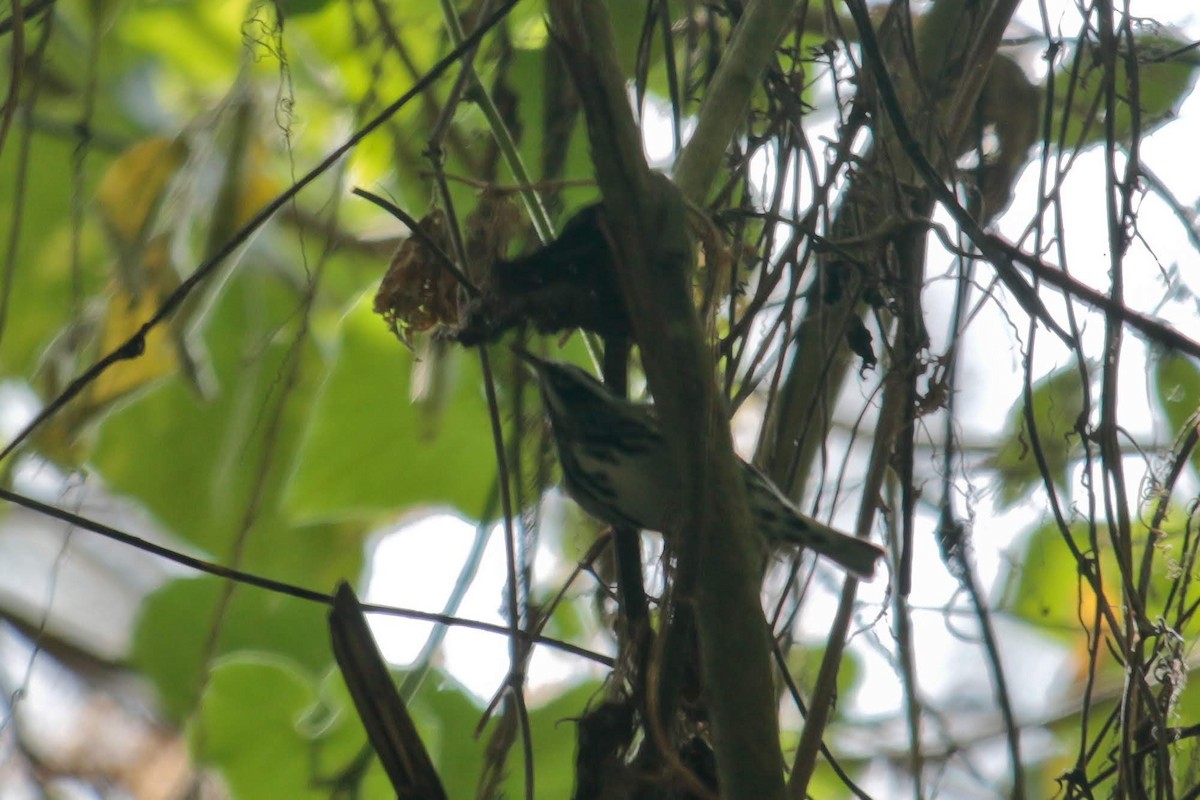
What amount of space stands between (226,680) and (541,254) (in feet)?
3.89

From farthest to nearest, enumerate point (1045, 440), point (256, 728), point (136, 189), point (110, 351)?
point (1045, 440)
point (256, 728)
point (136, 189)
point (110, 351)

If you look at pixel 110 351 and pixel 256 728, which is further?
pixel 256 728

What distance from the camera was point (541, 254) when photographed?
4.10 feet

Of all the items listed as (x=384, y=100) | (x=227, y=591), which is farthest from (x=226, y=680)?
(x=384, y=100)

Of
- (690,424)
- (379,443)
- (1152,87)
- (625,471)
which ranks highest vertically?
(1152,87)

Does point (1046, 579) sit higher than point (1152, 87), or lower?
lower

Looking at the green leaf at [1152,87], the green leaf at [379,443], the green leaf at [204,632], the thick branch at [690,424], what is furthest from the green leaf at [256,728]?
the green leaf at [1152,87]

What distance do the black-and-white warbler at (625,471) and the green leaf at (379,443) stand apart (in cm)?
60

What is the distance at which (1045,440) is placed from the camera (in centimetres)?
223

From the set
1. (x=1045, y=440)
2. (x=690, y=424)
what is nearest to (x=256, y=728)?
(x=690, y=424)

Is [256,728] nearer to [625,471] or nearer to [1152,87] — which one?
[625,471]

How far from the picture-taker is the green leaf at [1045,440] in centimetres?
186

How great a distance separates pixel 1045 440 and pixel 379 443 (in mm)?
1146

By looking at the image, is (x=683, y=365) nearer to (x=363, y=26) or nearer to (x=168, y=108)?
(x=363, y=26)
